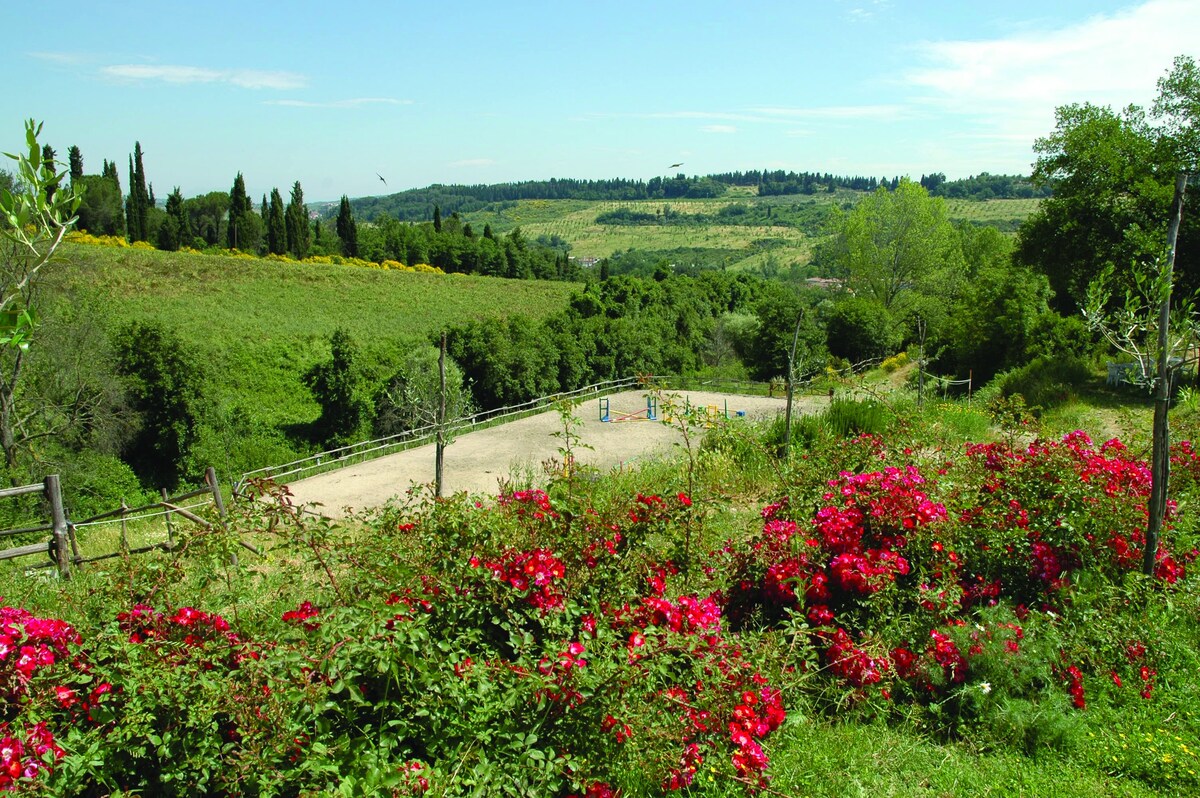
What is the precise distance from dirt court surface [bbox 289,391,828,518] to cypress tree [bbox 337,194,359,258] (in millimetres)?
48487

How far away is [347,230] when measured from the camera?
66938 millimetres

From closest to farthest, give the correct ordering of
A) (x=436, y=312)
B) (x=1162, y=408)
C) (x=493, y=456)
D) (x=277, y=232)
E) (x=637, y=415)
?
(x=1162, y=408)
(x=493, y=456)
(x=637, y=415)
(x=436, y=312)
(x=277, y=232)

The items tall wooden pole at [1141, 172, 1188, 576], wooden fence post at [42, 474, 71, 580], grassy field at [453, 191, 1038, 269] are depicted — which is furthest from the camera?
grassy field at [453, 191, 1038, 269]

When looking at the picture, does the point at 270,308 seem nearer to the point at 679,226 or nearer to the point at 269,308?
the point at 269,308

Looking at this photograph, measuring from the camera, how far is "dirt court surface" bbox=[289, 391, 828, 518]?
15.6 metres

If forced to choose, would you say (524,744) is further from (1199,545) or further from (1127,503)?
(1199,545)

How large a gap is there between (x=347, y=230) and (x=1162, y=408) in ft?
228

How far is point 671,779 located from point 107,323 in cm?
3171

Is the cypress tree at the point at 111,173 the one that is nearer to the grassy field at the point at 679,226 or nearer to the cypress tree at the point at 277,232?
the cypress tree at the point at 277,232

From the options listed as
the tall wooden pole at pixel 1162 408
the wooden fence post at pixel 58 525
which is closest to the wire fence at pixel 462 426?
the wooden fence post at pixel 58 525

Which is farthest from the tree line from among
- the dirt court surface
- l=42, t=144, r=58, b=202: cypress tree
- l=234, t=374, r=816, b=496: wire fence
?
l=42, t=144, r=58, b=202: cypress tree

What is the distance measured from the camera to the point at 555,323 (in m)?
39.9

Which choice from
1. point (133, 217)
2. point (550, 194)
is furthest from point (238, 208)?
point (550, 194)

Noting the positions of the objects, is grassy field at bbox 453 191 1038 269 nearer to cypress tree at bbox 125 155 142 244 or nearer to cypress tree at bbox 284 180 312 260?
cypress tree at bbox 284 180 312 260
